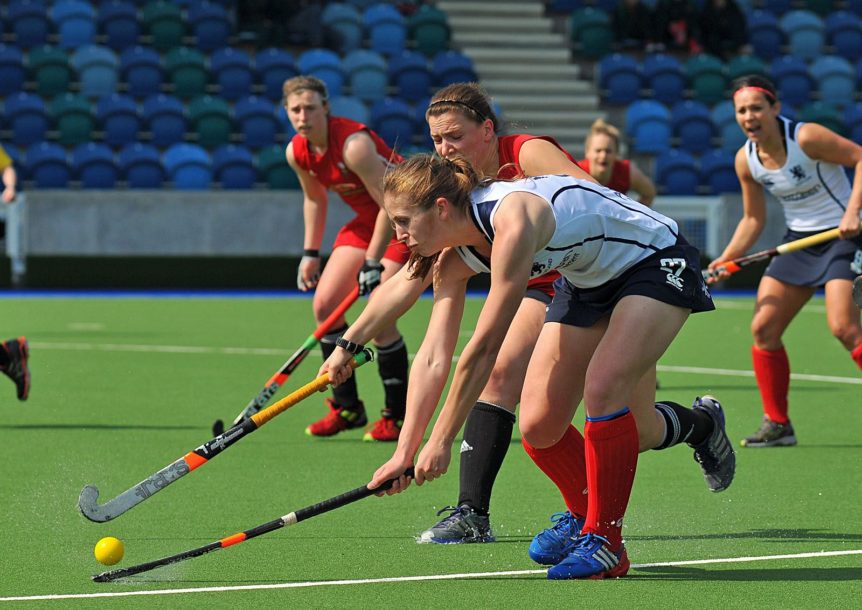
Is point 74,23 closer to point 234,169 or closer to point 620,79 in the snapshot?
A: point 234,169

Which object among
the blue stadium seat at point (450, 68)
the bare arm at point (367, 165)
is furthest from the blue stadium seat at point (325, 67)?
the bare arm at point (367, 165)

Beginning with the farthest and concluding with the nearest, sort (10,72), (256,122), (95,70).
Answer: (95,70) < (10,72) < (256,122)

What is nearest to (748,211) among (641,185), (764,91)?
(764,91)

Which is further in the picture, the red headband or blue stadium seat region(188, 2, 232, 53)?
blue stadium seat region(188, 2, 232, 53)

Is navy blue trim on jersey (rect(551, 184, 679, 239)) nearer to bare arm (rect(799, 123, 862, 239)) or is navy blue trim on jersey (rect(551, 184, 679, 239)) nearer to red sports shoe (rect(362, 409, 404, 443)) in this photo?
bare arm (rect(799, 123, 862, 239))

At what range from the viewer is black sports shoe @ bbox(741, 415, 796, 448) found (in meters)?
6.12

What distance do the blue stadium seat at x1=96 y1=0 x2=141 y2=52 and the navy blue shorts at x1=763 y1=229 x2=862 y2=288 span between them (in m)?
12.5

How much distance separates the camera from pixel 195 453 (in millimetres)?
4035

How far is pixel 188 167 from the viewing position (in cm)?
1574

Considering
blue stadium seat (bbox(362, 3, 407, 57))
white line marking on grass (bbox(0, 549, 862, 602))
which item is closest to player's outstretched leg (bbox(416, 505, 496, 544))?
white line marking on grass (bbox(0, 549, 862, 602))

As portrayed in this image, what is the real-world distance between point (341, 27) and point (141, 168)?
3.70m

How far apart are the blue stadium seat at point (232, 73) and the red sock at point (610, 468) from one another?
1373 centimetres

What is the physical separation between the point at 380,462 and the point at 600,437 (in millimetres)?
2113

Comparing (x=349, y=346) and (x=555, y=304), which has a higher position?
(x=555, y=304)
